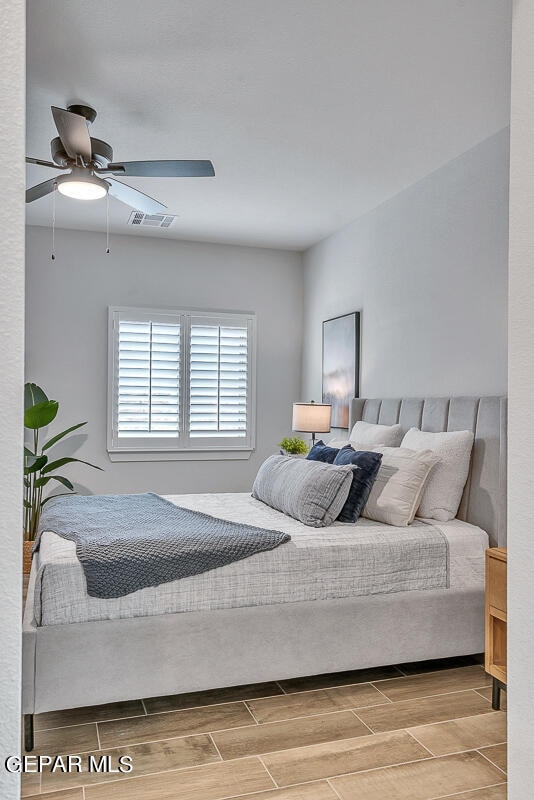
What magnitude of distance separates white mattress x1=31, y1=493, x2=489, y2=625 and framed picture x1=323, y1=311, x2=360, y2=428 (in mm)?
1953

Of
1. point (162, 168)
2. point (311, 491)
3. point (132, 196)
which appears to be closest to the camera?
→ point (162, 168)

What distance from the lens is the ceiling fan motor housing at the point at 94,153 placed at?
10.1 ft

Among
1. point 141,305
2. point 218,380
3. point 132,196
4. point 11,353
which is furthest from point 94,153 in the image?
point 218,380

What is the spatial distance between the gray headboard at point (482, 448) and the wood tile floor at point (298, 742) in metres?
0.78

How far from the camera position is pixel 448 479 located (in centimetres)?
340

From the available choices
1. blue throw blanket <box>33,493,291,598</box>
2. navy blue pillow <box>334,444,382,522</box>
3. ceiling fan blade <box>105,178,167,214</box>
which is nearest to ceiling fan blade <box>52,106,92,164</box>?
ceiling fan blade <box>105,178,167,214</box>

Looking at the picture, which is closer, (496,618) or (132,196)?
(496,618)

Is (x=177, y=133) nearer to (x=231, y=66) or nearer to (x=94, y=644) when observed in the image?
(x=231, y=66)

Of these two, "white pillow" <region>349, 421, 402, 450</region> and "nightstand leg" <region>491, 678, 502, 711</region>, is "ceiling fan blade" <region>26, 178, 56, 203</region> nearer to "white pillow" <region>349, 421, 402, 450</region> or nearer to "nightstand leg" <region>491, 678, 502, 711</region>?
"white pillow" <region>349, 421, 402, 450</region>

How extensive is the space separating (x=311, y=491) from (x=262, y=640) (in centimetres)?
81

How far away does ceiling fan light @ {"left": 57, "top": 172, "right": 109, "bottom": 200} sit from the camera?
3146 mm

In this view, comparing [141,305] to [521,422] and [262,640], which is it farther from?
[521,422]

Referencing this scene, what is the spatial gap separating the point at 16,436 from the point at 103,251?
16.9 feet

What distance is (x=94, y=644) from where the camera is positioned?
8.14 feet
